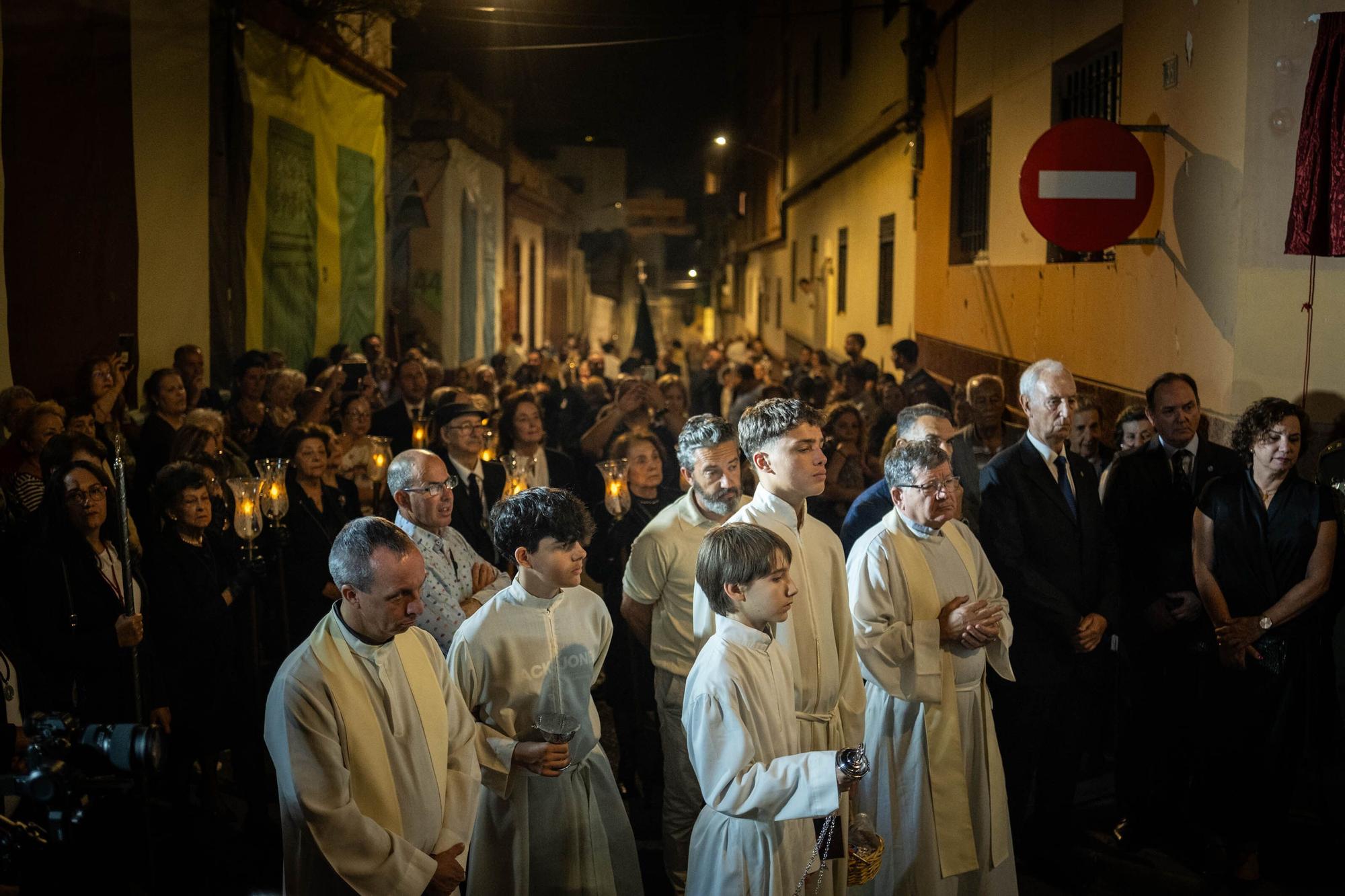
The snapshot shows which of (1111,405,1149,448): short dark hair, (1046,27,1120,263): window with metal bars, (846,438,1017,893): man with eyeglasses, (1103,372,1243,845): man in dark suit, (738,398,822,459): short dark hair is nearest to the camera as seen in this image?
(738,398,822,459): short dark hair

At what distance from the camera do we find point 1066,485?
5.96m

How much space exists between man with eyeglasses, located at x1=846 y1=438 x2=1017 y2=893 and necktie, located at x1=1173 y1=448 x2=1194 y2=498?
5.77ft

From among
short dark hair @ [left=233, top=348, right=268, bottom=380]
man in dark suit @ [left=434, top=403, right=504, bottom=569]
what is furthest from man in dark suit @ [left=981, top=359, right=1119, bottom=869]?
short dark hair @ [left=233, top=348, right=268, bottom=380]

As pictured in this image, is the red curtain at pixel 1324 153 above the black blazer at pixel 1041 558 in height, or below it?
above

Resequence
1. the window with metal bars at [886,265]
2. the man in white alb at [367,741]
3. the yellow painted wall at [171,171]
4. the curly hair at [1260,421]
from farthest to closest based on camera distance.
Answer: the window with metal bars at [886,265] → the yellow painted wall at [171,171] → the curly hair at [1260,421] → the man in white alb at [367,741]

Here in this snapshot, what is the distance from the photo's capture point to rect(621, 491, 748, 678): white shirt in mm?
5363

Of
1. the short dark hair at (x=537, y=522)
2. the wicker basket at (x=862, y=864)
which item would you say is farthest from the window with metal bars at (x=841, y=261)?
the wicker basket at (x=862, y=864)

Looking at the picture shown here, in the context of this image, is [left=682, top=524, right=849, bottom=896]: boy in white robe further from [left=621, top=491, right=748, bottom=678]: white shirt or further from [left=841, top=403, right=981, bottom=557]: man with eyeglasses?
[left=841, top=403, right=981, bottom=557]: man with eyeglasses

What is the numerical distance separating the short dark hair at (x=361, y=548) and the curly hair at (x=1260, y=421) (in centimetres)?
385

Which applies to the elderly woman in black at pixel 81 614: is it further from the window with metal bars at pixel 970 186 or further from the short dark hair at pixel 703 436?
the window with metal bars at pixel 970 186

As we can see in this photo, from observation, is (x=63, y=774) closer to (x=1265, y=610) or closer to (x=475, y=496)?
(x=475, y=496)

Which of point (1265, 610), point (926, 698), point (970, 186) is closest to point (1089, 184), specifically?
point (1265, 610)

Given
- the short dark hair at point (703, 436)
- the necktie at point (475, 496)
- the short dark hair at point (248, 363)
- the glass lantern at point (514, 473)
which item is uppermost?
the short dark hair at point (248, 363)

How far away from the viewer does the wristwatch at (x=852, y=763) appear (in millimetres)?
3619
